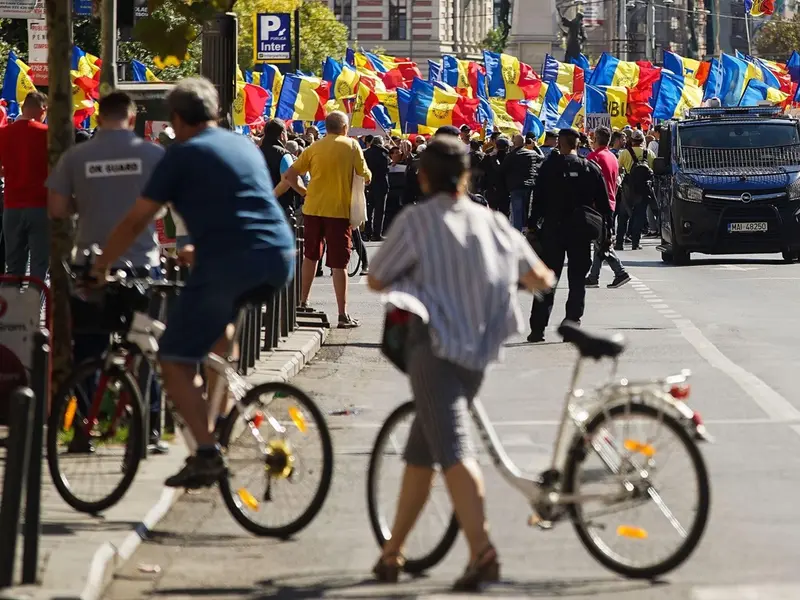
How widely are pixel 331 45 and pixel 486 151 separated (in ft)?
241

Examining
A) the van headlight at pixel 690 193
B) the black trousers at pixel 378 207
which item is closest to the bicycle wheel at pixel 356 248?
the van headlight at pixel 690 193

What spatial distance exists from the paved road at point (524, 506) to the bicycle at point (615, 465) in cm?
15

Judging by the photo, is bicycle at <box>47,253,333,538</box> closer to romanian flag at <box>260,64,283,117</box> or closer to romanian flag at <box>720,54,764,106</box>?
romanian flag at <box>260,64,283,117</box>

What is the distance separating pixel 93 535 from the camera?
7516 millimetres

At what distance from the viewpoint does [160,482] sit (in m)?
8.71

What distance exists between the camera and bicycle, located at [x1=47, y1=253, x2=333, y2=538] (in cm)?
780

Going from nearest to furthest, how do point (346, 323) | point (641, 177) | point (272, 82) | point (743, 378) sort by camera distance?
point (743, 378), point (346, 323), point (641, 177), point (272, 82)

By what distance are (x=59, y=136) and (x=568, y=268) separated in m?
6.89

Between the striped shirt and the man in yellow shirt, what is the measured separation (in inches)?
405

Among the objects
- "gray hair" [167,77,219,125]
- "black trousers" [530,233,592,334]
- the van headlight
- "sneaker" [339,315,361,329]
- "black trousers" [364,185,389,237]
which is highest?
"gray hair" [167,77,219,125]

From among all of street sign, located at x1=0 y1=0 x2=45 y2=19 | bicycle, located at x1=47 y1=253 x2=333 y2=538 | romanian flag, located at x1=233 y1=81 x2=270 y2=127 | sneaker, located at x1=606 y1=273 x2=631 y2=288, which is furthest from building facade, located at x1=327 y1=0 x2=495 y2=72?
bicycle, located at x1=47 y1=253 x2=333 y2=538

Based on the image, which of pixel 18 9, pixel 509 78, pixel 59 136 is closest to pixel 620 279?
pixel 18 9

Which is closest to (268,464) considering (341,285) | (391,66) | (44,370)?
(44,370)

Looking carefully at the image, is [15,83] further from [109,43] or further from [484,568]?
[484,568]
